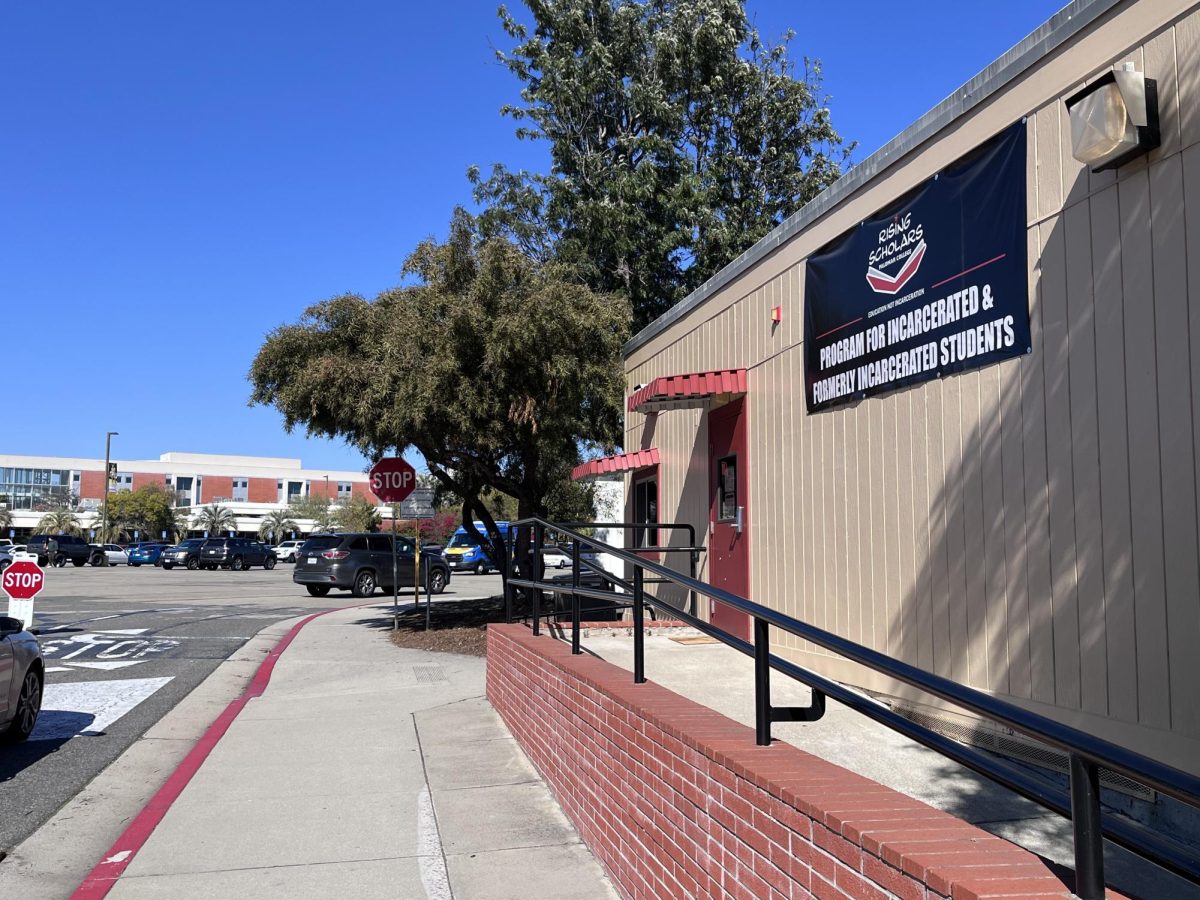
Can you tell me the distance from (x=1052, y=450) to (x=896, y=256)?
232 centimetres

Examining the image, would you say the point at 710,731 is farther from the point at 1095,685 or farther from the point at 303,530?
the point at 303,530

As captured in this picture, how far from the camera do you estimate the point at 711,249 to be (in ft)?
85.7

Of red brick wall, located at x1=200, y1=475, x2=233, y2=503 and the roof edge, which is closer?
the roof edge

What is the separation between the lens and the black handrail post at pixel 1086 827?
2191 mm

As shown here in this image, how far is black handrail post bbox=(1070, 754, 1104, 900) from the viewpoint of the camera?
7.19 ft

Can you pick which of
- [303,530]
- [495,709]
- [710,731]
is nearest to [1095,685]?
[710,731]

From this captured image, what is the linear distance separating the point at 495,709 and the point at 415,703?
1.34 meters

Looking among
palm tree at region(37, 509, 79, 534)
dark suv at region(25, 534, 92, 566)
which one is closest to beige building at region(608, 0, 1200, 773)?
dark suv at region(25, 534, 92, 566)

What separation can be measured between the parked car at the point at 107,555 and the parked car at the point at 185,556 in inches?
147

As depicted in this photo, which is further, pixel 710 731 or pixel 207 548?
pixel 207 548

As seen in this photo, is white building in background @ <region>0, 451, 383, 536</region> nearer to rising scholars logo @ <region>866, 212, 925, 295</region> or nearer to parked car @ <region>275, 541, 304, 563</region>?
parked car @ <region>275, 541, 304, 563</region>

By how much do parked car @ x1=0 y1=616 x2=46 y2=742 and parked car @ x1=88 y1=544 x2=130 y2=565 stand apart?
5125cm

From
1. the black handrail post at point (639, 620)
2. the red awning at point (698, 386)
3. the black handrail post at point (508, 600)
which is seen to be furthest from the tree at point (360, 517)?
the black handrail post at point (639, 620)

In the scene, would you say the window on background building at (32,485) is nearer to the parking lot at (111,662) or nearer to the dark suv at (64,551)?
the dark suv at (64,551)
